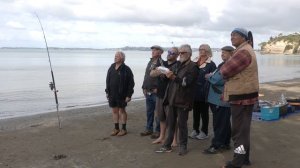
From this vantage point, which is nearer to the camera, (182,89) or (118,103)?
(182,89)

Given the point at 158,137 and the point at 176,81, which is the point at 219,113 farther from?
the point at 158,137

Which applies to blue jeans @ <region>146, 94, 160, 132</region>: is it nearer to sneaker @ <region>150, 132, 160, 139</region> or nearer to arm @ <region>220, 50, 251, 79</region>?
sneaker @ <region>150, 132, 160, 139</region>

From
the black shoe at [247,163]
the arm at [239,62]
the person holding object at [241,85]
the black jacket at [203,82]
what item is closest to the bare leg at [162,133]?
the black jacket at [203,82]

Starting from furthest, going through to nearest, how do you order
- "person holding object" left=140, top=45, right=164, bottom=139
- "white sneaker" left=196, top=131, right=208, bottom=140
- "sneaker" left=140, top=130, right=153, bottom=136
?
"sneaker" left=140, top=130, right=153, bottom=136 < "white sneaker" left=196, top=131, right=208, bottom=140 < "person holding object" left=140, top=45, right=164, bottom=139

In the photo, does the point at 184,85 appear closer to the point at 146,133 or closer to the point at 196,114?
the point at 196,114

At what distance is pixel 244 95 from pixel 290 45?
13569 centimetres

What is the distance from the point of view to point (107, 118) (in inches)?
426

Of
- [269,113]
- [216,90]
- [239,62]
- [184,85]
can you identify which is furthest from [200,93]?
[269,113]

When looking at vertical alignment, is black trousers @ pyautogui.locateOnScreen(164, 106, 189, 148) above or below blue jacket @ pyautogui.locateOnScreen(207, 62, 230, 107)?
below

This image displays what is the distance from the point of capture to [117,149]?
7.20 metres

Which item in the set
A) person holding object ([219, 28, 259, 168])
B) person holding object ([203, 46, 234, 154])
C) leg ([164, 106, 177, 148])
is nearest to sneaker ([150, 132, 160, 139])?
leg ([164, 106, 177, 148])

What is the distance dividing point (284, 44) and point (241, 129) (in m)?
142

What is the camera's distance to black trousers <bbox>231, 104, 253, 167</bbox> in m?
5.39

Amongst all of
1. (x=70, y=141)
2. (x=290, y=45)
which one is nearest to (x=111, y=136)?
(x=70, y=141)
